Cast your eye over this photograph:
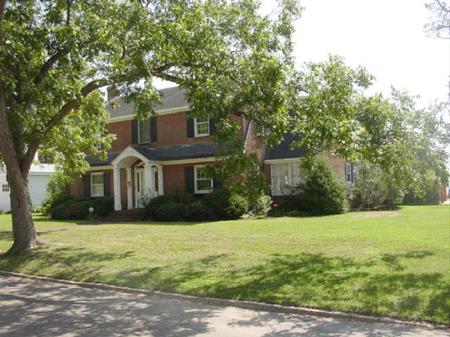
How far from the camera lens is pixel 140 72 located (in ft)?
36.2

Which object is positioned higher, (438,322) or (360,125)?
(360,125)

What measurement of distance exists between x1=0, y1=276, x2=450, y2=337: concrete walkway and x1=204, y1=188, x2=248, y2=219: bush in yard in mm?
14820

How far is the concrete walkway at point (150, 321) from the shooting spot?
23.1 feet

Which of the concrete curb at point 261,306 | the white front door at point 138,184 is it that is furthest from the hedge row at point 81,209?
the concrete curb at point 261,306

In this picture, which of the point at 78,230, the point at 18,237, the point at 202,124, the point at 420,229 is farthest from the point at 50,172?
the point at 420,229

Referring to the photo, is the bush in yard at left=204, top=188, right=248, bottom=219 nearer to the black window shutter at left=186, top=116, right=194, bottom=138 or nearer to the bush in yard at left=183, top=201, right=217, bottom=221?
the bush in yard at left=183, top=201, right=217, bottom=221

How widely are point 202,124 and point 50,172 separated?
19172 millimetres

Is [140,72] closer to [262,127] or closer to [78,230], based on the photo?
[262,127]

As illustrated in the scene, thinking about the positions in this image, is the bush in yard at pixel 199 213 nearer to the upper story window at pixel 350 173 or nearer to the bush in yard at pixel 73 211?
the bush in yard at pixel 73 211

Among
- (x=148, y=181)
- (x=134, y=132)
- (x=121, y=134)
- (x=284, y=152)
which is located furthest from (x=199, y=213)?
(x=121, y=134)

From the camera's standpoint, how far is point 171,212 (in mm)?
24969

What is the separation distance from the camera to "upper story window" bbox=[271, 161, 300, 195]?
28719mm

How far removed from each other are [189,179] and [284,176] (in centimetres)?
512

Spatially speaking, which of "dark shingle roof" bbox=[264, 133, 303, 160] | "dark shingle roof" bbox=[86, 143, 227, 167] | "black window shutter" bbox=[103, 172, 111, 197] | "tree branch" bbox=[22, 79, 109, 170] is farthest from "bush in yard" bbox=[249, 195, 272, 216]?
"tree branch" bbox=[22, 79, 109, 170]
